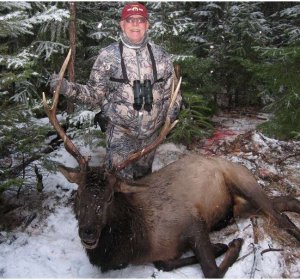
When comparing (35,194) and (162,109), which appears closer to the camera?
(162,109)

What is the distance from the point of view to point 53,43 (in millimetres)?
7125

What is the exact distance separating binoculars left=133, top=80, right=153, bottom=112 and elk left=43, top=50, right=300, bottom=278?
0.39 metres

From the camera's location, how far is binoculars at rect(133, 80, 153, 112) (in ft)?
14.7

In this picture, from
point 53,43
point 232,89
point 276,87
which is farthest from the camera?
point 232,89

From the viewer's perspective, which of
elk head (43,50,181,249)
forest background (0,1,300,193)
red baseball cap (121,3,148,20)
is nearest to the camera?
elk head (43,50,181,249)

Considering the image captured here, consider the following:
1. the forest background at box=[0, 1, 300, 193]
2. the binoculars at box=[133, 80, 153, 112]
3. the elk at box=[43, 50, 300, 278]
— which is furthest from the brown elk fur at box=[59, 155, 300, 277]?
the forest background at box=[0, 1, 300, 193]

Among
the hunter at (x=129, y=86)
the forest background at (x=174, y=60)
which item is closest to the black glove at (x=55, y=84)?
the hunter at (x=129, y=86)

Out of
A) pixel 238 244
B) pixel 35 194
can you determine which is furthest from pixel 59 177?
pixel 238 244

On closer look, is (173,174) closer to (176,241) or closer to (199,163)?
(199,163)

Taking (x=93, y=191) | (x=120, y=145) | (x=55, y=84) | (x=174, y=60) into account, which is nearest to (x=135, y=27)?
(x=55, y=84)

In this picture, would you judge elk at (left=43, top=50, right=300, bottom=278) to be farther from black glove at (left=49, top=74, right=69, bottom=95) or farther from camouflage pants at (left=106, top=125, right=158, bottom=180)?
camouflage pants at (left=106, top=125, right=158, bottom=180)

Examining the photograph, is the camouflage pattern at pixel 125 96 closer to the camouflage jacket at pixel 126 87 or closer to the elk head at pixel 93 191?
the camouflage jacket at pixel 126 87

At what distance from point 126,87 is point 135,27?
2.19ft

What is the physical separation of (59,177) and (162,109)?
6.52 feet
